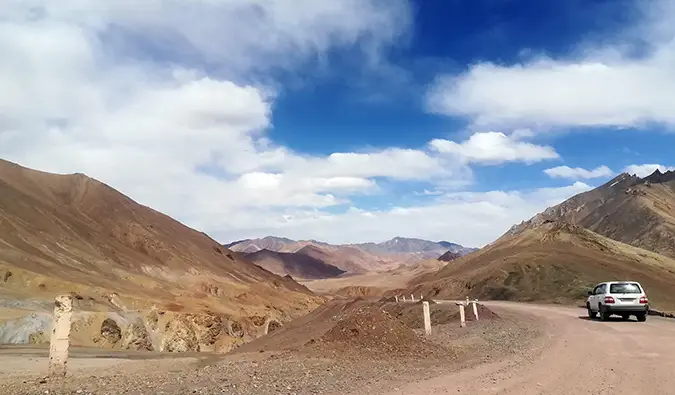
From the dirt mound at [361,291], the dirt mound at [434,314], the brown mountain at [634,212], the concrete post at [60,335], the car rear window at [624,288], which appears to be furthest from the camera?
the dirt mound at [361,291]

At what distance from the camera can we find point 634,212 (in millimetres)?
130375

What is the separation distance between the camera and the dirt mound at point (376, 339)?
16.9m

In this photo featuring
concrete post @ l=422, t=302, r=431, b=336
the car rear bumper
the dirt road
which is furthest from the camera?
the car rear bumper

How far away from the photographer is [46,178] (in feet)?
379

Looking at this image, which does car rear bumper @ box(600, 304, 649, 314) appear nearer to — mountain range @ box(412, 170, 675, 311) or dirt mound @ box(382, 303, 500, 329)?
dirt mound @ box(382, 303, 500, 329)

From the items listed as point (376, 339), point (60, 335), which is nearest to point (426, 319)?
point (376, 339)

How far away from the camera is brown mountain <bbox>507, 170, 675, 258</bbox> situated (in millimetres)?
115375

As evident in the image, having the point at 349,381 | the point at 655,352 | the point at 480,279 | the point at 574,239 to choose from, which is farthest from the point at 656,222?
the point at 349,381

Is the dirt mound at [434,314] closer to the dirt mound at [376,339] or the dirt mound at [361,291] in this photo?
the dirt mound at [376,339]

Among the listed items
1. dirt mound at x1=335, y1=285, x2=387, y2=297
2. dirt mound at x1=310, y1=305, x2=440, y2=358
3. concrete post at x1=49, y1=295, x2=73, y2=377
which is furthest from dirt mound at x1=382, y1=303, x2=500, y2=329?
dirt mound at x1=335, y1=285, x2=387, y2=297

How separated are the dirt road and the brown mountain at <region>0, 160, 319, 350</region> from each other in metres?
30.1

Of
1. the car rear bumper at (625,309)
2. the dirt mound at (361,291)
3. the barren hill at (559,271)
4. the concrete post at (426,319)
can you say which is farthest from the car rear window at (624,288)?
the dirt mound at (361,291)

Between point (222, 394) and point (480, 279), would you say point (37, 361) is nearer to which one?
point (222, 394)

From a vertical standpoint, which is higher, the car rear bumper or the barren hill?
the barren hill
